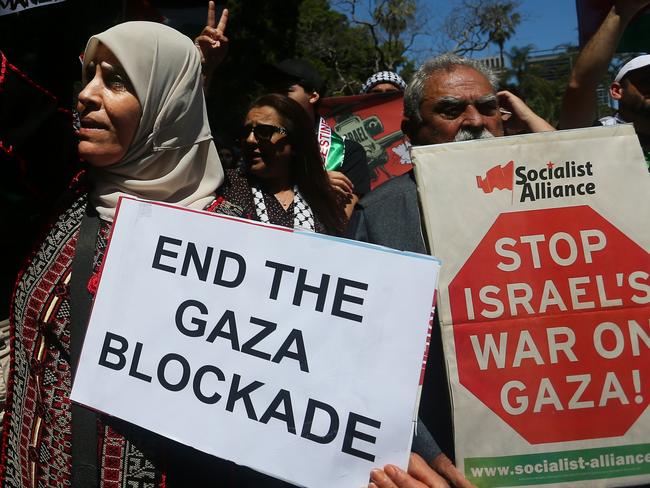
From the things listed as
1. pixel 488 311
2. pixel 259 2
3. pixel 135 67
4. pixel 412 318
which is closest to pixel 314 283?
pixel 412 318

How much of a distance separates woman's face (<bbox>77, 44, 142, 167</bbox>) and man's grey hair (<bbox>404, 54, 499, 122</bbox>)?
3.30ft

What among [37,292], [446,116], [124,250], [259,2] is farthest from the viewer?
[259,2]

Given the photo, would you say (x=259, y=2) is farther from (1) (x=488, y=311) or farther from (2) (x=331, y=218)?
(1) (x=488, y=311)

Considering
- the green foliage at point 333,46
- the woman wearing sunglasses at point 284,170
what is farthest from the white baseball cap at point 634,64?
the green foliage at point 333,46

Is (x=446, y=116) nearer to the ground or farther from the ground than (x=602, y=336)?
farther from the ground

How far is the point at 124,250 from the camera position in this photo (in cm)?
158

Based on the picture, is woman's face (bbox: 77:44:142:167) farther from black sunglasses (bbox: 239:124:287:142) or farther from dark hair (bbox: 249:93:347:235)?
black sunglasses (bbox: 239:124:287:142)

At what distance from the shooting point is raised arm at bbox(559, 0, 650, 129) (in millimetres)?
1969

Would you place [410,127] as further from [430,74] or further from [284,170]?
[284,170]

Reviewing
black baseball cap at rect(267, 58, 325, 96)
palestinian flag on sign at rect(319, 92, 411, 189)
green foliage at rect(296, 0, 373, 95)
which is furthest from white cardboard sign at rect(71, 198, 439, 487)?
green foliage at rect(296, 0, 373, 95)

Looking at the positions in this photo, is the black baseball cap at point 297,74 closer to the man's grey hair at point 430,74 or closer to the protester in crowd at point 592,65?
the man's grey hair at point 430,74

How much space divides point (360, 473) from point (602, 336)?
23.7 inches

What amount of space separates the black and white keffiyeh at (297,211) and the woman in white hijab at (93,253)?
0.83 meters

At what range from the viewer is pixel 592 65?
204cm
